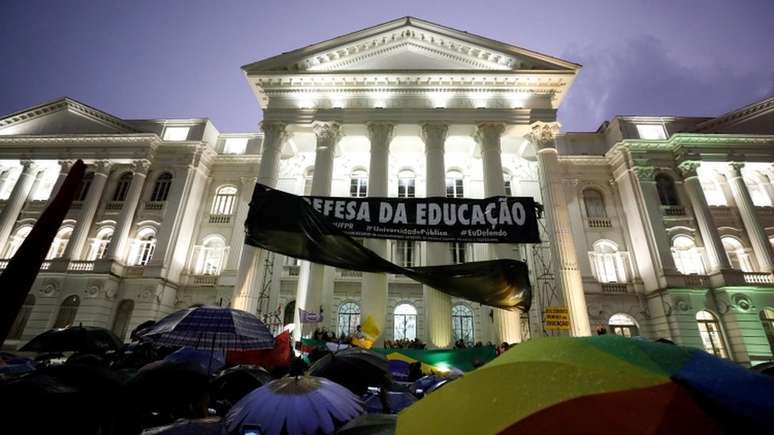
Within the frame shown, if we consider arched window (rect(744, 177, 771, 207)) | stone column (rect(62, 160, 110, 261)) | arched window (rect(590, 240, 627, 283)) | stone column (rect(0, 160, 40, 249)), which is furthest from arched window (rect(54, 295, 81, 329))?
arched window (rect(744, 177, 771, 207))

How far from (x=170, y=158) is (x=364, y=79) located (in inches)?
602

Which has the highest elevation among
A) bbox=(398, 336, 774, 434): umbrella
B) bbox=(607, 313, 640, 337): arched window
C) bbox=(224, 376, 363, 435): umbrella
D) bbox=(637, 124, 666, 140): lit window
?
bbox=(637, 124, 666, 140): lit window

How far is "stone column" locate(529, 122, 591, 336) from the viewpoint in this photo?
54.9ft

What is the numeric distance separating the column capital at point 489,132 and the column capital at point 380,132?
5.02 m

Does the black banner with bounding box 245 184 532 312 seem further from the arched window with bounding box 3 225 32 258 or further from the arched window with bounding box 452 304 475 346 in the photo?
the arched window with bounding box 3 225 32 258

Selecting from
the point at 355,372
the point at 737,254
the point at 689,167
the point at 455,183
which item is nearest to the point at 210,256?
the point at 455,183

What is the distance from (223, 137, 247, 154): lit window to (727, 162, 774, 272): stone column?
33967 mm

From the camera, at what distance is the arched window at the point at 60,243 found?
2475 centimetres

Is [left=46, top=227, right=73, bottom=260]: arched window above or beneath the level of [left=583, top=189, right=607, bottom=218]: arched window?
beneath

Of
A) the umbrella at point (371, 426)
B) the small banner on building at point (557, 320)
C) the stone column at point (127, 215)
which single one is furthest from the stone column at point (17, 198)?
the umbrella at point (371, 426)

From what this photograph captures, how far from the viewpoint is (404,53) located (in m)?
23.1

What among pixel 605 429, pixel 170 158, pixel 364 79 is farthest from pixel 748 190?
pixel 170 158

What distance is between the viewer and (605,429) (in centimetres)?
125

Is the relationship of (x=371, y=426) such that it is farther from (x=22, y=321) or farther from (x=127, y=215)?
(x=22, y=321)
